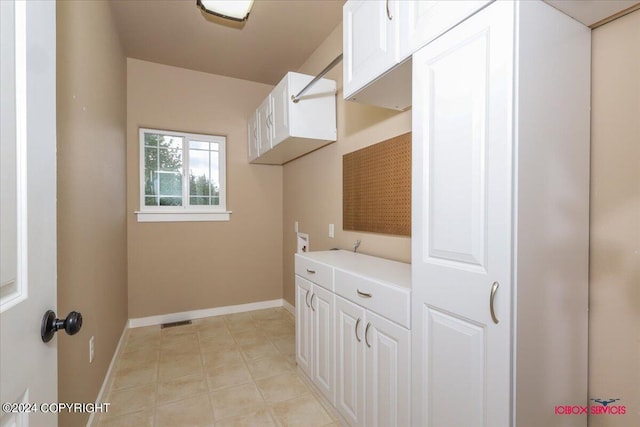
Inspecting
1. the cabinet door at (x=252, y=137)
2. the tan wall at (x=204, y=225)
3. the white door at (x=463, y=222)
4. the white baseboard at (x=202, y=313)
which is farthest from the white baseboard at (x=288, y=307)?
the white door at (x=463, y=222)

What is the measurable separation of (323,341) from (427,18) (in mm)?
1762

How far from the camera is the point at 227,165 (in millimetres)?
3729

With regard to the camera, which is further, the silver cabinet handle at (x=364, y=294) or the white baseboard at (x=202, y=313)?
the white baseboard at (x=202, y=313)

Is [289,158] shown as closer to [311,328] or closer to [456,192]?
[311,328]

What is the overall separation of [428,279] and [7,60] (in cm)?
128

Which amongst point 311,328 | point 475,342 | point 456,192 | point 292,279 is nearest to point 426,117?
point 456,192

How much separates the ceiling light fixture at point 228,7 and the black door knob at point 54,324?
214cm

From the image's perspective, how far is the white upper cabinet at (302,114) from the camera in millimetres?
2527

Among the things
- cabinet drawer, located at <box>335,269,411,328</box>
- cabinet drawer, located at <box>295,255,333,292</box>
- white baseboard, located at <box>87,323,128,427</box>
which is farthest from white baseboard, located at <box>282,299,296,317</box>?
cabinet drawer, located at <box>335,269,411,328</box>

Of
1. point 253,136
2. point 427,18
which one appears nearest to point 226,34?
point 253,136

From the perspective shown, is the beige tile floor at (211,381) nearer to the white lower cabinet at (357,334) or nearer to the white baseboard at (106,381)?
the white baseboard at (106,381)

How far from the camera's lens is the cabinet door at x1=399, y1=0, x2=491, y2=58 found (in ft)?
3.21

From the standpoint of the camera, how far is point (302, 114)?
2.55 meters

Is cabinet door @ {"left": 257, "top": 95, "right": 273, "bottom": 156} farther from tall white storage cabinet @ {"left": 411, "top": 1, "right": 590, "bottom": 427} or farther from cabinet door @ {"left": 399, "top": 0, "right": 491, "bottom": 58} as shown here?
tall white storage cabinet @ {"left": 411, "top": 1, "right": 590, "bottom": 427}
